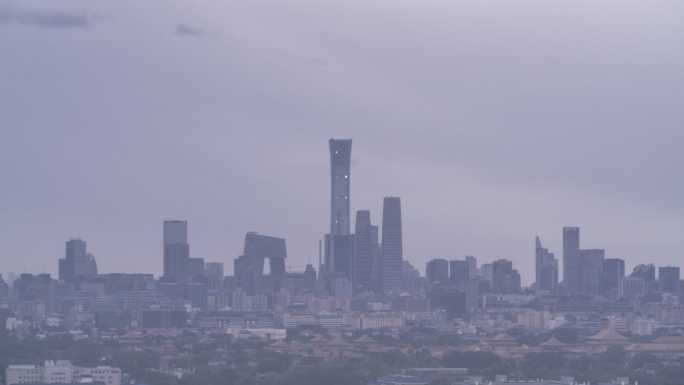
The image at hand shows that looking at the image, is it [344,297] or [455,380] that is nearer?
[455,380]

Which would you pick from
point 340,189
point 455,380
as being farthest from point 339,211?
point 455,380

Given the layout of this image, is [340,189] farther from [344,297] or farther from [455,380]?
[455,380]

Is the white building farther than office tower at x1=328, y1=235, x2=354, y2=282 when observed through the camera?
No

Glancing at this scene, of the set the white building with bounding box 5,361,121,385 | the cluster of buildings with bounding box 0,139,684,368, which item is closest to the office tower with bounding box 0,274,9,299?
the cluster of buildings with bounding box 0,139,684,368

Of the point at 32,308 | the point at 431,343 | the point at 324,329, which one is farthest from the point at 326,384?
the point at 32,308

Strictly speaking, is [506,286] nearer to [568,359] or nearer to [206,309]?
[206,309]

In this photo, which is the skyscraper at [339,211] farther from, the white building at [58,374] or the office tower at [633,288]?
the white building at [58,374]

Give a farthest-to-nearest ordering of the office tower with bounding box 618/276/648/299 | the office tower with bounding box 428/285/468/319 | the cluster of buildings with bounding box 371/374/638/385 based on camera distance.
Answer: the office tower with bounding box 618/276/648/299, the office tower with bounding box 428/285/468/319, the cluster of buildings with bounding box 371/374/638/385

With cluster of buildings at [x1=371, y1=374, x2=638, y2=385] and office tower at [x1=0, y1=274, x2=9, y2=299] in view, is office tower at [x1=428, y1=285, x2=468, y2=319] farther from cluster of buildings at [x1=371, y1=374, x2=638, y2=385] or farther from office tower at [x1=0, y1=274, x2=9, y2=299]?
cluster of buildings at [x1=371, y1=374, x2=638, y2=385]
